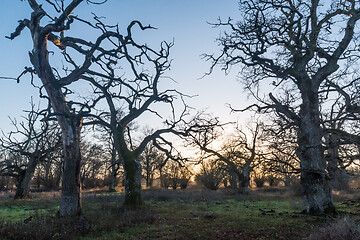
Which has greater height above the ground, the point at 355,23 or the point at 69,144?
the point at 355,23

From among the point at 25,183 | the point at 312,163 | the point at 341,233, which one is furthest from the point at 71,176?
the point at 25,183

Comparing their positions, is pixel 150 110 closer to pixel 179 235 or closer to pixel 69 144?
pixel 69 144

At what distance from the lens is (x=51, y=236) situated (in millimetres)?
6633

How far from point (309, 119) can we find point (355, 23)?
17.2ft

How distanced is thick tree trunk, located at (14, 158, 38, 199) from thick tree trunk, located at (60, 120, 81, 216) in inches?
478

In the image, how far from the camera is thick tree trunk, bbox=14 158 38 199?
18906 mm

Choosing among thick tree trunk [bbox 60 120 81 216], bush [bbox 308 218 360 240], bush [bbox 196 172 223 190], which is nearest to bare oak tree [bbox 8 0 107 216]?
thick tree trunk [bbox 60 120 81 216]

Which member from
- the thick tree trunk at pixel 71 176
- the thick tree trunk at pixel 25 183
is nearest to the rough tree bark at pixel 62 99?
the thick tree trunk at pixel 71 176

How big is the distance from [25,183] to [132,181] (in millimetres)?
11919

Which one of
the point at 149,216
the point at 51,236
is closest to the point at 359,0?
the point at 149,216

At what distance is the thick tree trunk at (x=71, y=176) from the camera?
375 inches

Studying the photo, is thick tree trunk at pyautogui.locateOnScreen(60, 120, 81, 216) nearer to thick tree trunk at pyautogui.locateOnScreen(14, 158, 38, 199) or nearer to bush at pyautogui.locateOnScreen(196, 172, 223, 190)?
thick tree trunk at pyautogui.locateOnScreen(14, 158, 38, 199)

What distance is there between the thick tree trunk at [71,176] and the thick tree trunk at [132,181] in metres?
3.37

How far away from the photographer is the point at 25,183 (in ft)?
63.1
